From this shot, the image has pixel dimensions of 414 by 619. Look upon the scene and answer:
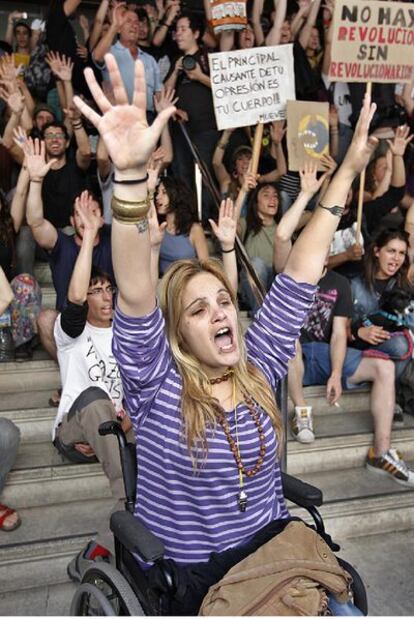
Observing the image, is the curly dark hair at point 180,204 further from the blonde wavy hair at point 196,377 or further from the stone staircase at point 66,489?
the blonde wavy hair at point 196,377

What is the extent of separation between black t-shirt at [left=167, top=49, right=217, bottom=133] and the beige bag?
4213 mm

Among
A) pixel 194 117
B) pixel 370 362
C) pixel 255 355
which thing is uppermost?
pixel 194 117

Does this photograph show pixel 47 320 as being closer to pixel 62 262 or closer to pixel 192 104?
pixel 62 262

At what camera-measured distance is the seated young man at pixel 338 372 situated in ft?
11.3

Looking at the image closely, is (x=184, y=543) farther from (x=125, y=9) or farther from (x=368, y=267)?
(x=125, y=9)

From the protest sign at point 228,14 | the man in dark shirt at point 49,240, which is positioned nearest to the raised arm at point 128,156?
the man in dark shirt at point 49,240

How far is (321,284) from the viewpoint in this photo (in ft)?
12.5

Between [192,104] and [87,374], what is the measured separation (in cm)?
307

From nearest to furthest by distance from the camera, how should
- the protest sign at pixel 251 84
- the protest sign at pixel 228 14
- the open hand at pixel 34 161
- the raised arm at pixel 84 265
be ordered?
the raised arm at pixel 84 265 < the open hand at pixel 34 161 < the protest sign at pixel 251 84 < the protest sign at pixel 228 14

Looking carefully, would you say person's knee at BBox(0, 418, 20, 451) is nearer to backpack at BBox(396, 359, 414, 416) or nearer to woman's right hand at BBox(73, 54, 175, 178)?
woman's right hand at BBox(73, 54, 175, 178)

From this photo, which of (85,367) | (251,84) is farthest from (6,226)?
(251,84)

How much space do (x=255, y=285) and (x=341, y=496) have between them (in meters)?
1.15

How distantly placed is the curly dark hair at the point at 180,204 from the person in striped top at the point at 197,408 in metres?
2.25

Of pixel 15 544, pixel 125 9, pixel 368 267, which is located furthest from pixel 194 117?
pixel 15 544
